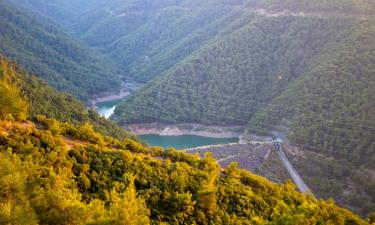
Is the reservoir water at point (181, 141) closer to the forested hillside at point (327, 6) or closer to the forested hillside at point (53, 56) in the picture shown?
the forested hillside at point (53, 56)

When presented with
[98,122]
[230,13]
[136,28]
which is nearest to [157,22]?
[136,28]

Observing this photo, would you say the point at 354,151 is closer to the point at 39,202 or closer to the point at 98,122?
the point at 98,122

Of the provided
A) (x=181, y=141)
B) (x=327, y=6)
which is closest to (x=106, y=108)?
(x=181, y=141)

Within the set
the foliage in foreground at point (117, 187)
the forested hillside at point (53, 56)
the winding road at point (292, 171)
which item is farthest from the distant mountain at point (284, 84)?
the foliage in foreground at point (117, 187)

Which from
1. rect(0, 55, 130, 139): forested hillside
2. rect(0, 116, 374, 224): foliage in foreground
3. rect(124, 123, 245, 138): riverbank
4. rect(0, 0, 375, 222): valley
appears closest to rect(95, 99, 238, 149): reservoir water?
rect(0, 0, 375, 222): valley

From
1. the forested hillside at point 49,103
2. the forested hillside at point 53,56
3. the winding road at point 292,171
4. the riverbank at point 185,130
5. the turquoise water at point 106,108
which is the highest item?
the forested hillside at point 53,56

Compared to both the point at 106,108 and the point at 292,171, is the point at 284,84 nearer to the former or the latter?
the point at 292,171
